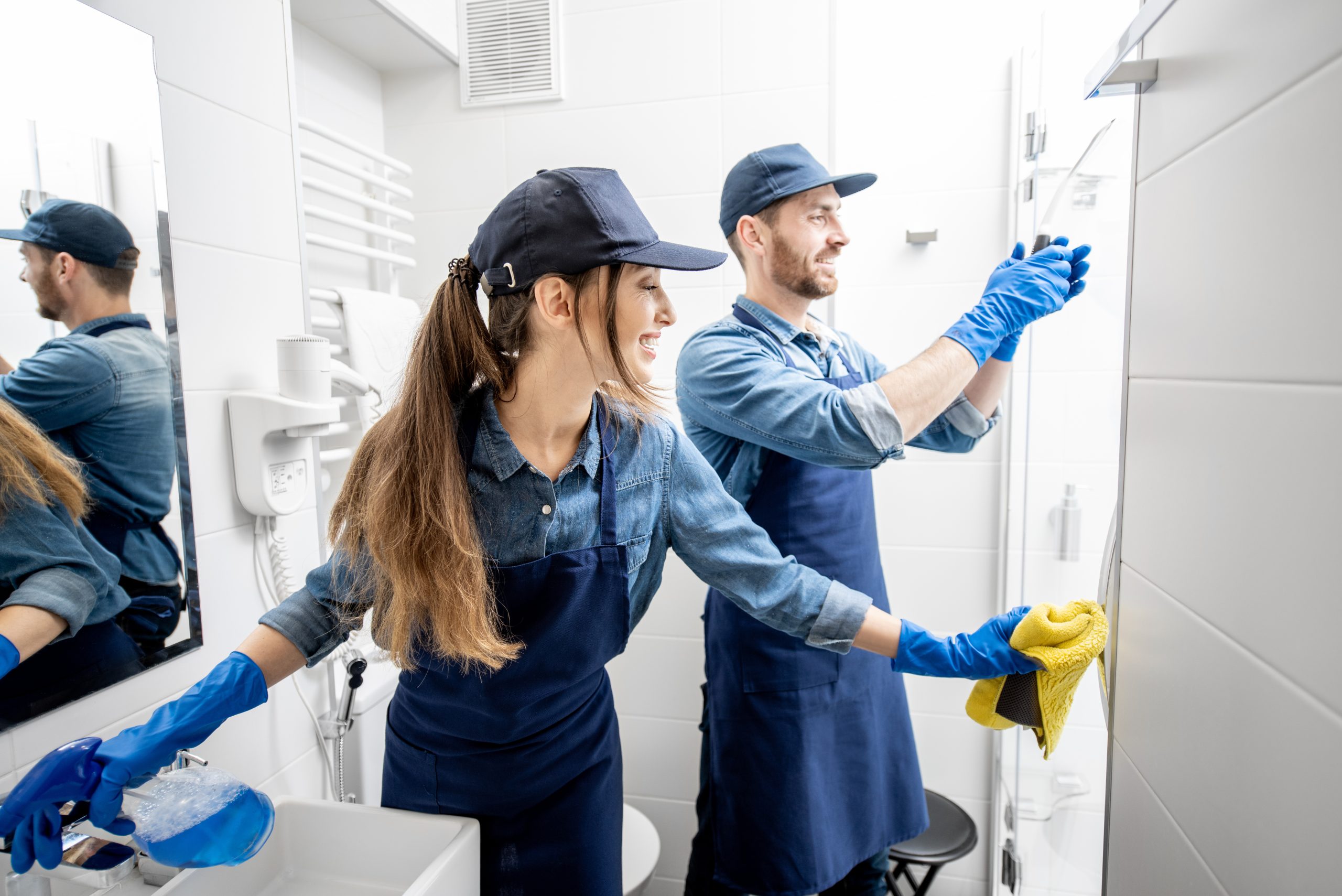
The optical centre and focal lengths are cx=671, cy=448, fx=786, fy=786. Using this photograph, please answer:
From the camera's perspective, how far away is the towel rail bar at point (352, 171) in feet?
4.87

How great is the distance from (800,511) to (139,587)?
3.27 ft

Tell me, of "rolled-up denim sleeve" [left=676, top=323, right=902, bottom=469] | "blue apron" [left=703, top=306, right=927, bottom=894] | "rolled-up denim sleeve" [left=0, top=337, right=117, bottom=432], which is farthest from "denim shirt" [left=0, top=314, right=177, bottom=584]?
"blue apron" [left=703, top=306, right=927, bottom=894]

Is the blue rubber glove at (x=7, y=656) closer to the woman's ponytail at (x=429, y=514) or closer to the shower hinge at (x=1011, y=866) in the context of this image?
the woman's ponytail at (x=429, y=514)

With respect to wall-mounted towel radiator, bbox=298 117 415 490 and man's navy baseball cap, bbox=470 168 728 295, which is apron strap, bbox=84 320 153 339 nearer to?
wall-mounted towel radiator, bbox=298 117 415 490

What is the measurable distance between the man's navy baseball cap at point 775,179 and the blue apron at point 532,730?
2.11 feet

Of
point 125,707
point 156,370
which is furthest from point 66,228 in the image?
point 125,707

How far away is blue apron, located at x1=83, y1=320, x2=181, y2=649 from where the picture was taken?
0.97 metres

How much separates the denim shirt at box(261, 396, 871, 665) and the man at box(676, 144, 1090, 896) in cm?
23

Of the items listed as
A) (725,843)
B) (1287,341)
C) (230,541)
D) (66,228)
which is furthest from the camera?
(725,843)

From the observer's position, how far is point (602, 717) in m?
1.10

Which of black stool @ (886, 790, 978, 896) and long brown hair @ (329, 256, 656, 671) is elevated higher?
long brown hair @ (329, 256, 656, 671)

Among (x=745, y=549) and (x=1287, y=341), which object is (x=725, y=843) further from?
(x=1287, y=341)

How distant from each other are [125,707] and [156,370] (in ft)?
1.44

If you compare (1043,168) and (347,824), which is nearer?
(347,824)
